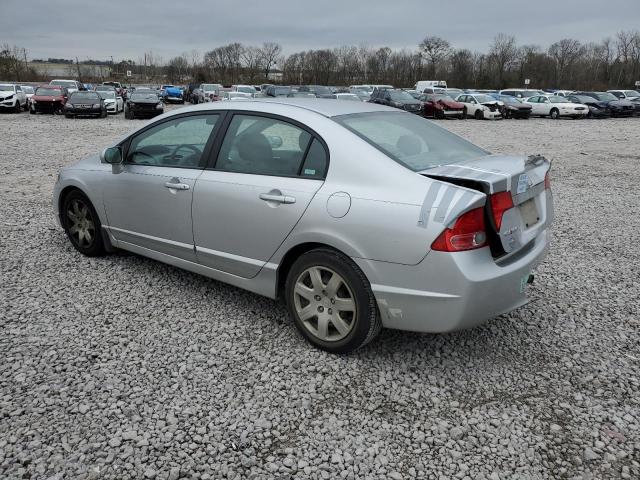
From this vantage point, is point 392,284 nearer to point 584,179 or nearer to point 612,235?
point 612,235

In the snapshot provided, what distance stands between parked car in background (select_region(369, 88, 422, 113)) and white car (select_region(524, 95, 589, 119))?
7773mm

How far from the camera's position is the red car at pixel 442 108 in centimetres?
2883

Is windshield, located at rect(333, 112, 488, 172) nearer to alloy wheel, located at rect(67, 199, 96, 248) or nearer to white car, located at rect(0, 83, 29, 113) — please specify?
alloy wheel, located at rect(67, 199, 96, 248)

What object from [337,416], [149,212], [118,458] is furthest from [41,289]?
[337,416]

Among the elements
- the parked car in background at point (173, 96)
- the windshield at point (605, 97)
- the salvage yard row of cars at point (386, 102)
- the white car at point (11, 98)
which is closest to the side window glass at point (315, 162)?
the salvage yard row of cars at point (386, 102)

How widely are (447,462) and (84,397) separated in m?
1.99

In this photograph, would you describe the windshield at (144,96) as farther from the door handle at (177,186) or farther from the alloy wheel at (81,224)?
the door handle at (177,186)

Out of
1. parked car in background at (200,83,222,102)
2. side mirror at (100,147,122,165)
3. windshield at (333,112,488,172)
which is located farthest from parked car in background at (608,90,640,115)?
side mirror at (100,147,122,165)

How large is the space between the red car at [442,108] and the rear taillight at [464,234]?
2736cm

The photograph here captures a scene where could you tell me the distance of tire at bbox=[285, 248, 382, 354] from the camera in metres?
3.20

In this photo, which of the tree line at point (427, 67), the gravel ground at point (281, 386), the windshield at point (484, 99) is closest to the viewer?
the gravel ground at point (281, 386)

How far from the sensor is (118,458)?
257 centimetres

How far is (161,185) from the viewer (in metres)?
4.20

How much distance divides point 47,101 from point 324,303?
2802 centimetres
